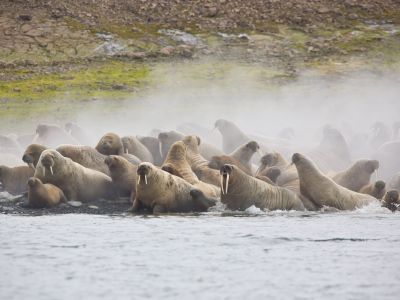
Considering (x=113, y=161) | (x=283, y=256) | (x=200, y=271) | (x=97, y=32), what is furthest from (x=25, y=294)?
(x=97, y=32)

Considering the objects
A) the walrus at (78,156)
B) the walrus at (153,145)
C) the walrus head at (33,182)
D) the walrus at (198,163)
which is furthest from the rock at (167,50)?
the walrus head at (33,182)

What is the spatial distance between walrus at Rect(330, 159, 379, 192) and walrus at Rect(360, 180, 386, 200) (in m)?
0.46

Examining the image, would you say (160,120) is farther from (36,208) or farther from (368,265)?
(368,265)

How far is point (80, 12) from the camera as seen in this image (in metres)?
51.9

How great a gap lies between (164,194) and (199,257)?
4.40 m

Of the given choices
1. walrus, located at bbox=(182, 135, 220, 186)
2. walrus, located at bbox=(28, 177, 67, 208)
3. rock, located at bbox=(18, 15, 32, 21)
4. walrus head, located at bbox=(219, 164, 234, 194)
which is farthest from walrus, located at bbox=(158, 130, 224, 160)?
rock, located at bbox=(18, 15, 32, 21)

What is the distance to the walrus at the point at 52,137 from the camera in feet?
76.3

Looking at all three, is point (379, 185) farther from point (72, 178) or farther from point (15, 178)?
point (15, 178)

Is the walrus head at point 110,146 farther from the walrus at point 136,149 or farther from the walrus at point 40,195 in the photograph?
the walrus at point 40,195

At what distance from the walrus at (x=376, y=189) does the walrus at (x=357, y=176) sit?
1.50 feet

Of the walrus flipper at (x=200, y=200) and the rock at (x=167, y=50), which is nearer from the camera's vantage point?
the walrus flipper at (x=200, y=200)

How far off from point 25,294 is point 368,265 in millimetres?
4129

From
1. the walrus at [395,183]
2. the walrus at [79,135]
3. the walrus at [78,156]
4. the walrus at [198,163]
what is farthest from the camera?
the walrus at [79,135]

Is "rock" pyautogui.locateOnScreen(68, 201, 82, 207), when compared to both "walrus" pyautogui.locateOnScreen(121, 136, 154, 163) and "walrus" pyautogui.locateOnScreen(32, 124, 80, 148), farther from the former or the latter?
"walrus" pyautogui.locateOnScreen(32, 124, 80, 148)
